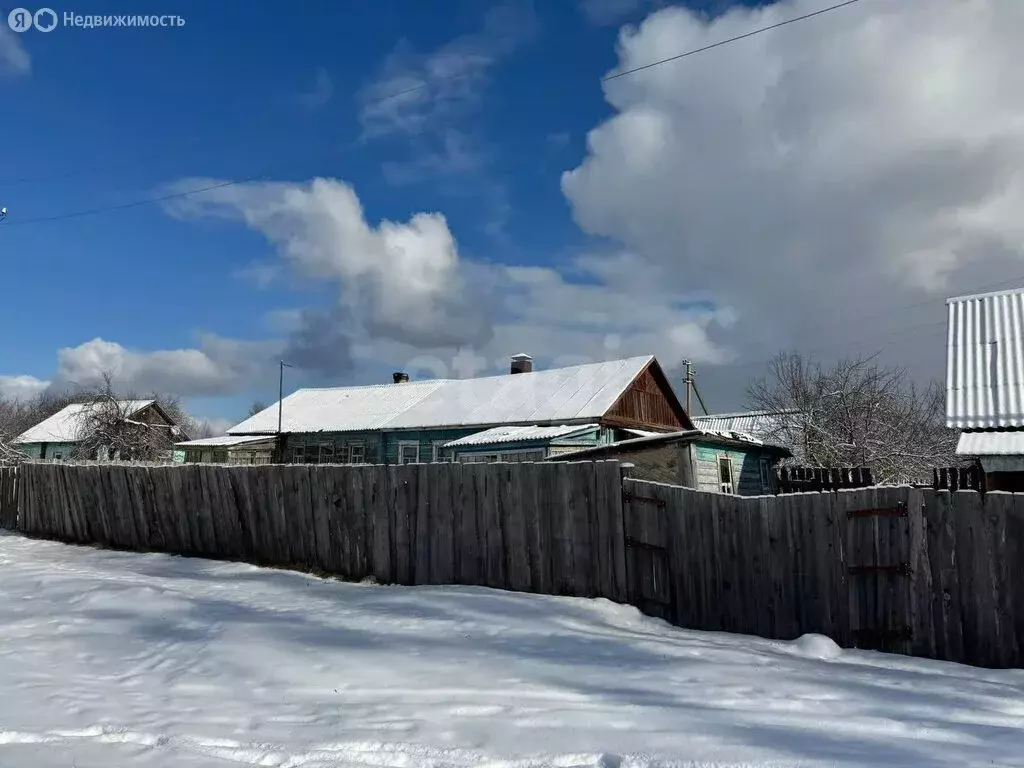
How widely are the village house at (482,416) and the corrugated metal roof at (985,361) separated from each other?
10.1m

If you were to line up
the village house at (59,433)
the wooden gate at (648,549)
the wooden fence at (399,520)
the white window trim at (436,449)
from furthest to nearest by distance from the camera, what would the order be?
the village house at (59,433), the white window trim at (436,449), the wooden fence at (399,520), the wooden gate at (648,549)

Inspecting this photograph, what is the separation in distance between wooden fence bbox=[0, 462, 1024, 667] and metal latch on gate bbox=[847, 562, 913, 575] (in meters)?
0.01

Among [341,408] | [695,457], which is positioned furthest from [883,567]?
[341,408]

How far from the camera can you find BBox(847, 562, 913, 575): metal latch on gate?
21.9 ft

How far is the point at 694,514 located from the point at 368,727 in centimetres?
435

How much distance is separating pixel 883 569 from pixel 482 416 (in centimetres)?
2134

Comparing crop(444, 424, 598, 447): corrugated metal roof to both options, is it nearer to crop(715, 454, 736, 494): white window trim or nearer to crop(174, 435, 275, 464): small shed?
crop(715, 454, 736, 494): white window trim

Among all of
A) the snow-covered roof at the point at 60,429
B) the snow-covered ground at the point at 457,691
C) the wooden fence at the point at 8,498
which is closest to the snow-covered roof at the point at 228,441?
the wooden fence at the point at 8,498

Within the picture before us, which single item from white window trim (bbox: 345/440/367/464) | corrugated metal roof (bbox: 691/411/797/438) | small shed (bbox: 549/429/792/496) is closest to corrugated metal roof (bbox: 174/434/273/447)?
white window trim (bbox: 345/440/367/464)

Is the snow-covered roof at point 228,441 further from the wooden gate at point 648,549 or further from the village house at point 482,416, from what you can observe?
the wooden gate at point 648,549

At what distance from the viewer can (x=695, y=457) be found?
18.1m

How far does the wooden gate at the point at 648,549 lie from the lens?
7984 mm

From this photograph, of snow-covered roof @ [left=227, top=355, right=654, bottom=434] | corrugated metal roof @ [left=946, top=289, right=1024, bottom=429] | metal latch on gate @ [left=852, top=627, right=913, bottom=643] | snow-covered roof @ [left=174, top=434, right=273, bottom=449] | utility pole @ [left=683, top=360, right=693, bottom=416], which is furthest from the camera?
utility pole @ [left=683, top=360, right=693, bottom=416]

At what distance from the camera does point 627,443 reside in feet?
53.2
